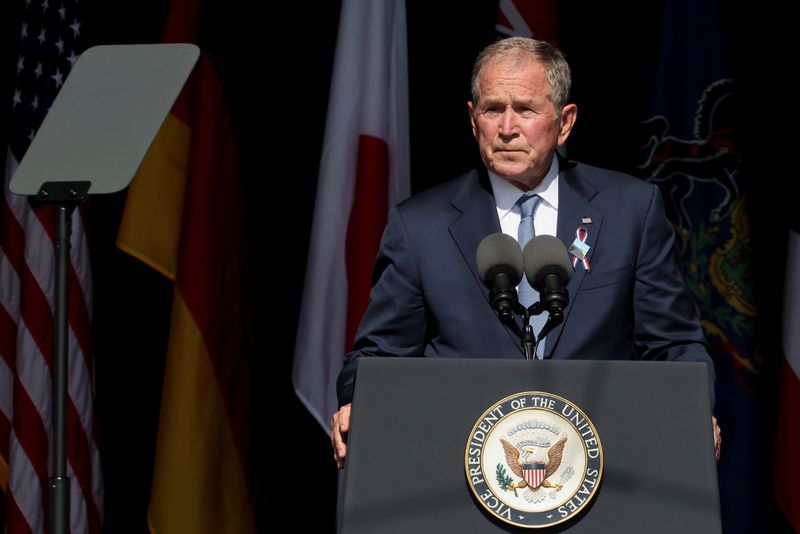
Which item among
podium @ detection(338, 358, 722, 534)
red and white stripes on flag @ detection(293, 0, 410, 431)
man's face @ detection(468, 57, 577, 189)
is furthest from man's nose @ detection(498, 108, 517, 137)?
red and white stripes on flag @ detection(293, 0, 410, 431)

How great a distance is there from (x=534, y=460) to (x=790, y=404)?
229cm

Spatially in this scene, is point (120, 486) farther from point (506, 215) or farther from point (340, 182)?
point (506, 215)

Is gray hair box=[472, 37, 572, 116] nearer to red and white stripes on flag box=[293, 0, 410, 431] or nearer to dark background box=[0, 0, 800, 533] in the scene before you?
red and white stripes on flag box=[293, 0, 410, 431]

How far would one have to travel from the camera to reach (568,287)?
240 cm

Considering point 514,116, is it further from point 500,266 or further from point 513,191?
point 500,266

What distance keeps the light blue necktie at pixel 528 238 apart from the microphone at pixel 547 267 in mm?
546

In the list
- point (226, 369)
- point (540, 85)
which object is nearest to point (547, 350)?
point (540, 85)

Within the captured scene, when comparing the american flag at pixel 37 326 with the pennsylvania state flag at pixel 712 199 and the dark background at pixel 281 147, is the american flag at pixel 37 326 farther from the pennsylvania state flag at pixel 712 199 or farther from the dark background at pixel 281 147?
the pennsylvania state flag at pixel 712 199

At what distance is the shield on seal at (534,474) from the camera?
175 centimetres

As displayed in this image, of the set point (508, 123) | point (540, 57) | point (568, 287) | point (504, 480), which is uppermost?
point (540, 57)

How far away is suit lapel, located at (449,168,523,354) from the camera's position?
2.48 metres

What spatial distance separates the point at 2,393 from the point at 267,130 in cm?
141

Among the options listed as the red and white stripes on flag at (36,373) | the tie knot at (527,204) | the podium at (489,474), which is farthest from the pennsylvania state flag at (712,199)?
the podium at (489,474)

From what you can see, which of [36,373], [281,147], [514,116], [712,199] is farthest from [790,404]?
[36,373]
